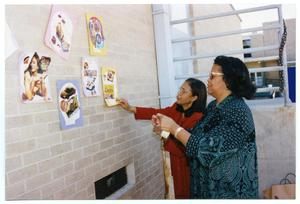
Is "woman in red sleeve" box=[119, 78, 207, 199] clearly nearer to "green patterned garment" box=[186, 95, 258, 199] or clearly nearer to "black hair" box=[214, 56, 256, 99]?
"green patterned garment" box=[186, 95, 258, 199]

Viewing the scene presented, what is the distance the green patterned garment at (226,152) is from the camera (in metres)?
2.12

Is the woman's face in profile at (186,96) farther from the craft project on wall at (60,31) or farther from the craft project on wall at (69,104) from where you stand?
the craft project on wall at (60,31)

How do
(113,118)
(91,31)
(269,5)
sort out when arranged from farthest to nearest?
1. (269,5)
2. (113,118)
3. (91,31)

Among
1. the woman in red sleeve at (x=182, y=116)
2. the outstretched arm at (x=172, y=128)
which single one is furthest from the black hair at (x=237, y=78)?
the woman in red sleeve at (x=182, y=116)

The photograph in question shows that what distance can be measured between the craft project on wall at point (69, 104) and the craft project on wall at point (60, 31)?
0.68 ft

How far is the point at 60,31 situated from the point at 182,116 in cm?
132

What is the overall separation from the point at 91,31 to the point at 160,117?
92cm

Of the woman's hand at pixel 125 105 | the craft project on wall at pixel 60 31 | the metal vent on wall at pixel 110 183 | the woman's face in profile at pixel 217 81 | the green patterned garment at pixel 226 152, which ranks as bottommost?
the metal vent on wall at pixel 110 183

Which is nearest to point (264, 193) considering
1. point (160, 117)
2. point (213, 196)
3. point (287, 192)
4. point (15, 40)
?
point (287, 192)

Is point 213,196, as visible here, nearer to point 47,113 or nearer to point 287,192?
point 47,113

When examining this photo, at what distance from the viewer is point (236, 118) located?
7.07 feet

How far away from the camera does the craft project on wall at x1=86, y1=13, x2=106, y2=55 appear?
2.67 meters

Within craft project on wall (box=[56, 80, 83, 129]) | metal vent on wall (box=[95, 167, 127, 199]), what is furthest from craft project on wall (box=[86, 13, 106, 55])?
metal vent on wall (box=[95, 167, 127, 199])

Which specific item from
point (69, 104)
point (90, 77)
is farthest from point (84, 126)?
point (90, 77)
